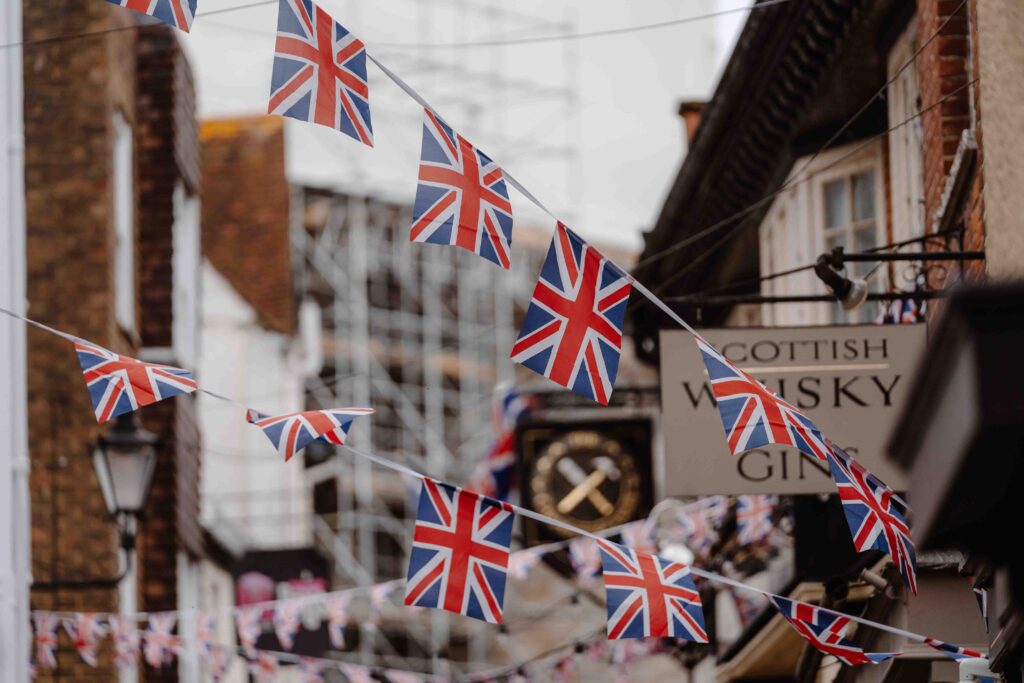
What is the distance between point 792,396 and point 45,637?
595cm

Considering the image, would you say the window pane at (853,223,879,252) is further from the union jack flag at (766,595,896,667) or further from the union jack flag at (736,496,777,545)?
the union jack flag at (766,595,896,667)

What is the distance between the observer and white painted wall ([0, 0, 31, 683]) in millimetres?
12383

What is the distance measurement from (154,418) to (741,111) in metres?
5.68

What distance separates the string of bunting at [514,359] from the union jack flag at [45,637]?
559cm

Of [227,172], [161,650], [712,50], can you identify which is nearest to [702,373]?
[161,650]

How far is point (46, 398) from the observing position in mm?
16969

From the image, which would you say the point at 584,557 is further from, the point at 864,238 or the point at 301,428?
the point at 301,428

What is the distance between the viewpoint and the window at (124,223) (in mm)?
18250

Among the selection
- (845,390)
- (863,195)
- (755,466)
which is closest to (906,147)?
(863,195)

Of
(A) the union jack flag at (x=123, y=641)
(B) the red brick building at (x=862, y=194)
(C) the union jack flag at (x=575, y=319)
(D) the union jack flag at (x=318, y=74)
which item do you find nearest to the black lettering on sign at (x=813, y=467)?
(B) the red brick building at (x=862, y=194)

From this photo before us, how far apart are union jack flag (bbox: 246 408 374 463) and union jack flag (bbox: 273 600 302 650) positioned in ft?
31.6

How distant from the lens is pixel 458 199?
28.5 ft

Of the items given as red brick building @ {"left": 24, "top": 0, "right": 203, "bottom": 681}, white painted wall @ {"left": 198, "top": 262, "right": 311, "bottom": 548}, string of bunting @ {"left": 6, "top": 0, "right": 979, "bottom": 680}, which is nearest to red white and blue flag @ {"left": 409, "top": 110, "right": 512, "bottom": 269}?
string of bunting @ {"left": 6, "top": 0, "right": 979, "bottom": 680}

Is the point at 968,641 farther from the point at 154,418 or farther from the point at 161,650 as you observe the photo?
the point at 154,418
